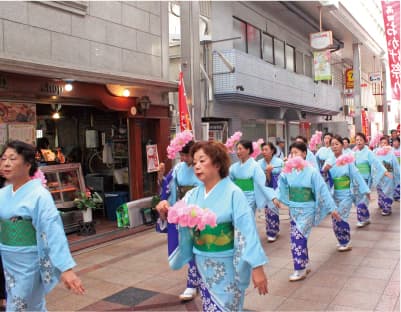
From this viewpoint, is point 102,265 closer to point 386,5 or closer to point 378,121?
point 386,5

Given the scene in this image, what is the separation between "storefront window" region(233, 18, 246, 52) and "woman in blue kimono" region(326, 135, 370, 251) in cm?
758

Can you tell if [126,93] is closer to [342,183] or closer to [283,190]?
[283,190]

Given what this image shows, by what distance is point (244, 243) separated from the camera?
312 cm

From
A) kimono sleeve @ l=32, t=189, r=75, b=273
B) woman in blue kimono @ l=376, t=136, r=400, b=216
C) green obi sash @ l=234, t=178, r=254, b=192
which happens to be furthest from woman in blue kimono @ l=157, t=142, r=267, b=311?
woman in blue kimono @ l=376, t=136, r=400, b=216

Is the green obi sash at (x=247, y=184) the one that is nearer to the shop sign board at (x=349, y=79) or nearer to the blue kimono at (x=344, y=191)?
the blue kimono at (x=344, y=191)

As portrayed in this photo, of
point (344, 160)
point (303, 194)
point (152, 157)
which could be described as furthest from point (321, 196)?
point (152, 157)

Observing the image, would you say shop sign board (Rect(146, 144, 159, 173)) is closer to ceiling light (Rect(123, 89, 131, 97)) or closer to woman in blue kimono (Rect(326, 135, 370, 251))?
ceiling light (Rect(123, 89, 131, 97))

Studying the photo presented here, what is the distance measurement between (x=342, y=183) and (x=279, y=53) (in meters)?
11.2

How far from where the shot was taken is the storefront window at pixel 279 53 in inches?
669

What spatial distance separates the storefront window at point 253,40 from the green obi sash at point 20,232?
1272cm

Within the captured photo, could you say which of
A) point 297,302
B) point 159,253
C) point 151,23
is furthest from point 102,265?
point 151,23

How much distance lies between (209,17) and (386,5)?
4.79m

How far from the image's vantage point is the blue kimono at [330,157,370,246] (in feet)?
22.9

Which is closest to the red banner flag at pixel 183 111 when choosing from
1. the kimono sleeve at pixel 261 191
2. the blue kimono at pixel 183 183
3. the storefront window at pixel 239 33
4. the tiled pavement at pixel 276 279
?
the kimono sleeve at pixel 261 191
